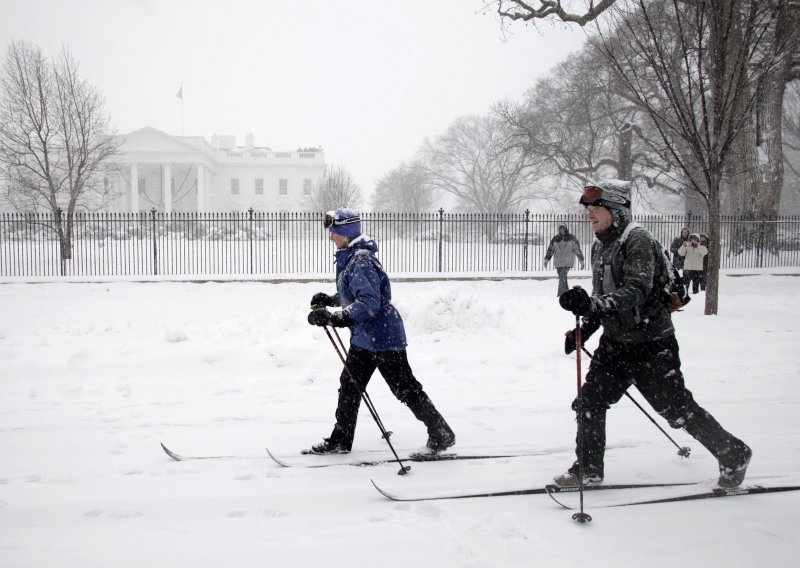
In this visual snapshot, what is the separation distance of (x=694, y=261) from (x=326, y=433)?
12.1 meters

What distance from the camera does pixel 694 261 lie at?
45.8 feet

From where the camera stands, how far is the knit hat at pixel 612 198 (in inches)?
136

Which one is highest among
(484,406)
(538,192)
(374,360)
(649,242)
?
(538,192)

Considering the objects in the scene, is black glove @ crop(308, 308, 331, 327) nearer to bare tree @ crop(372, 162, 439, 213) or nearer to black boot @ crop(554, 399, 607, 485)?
black boot @ crop(554, 399, 607, 485)

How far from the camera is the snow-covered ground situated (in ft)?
9.89

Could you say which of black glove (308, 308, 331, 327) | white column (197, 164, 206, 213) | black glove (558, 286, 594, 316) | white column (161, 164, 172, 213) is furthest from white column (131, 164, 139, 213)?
black glove (558, 286, 594, 316)

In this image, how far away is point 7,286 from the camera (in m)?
15.2

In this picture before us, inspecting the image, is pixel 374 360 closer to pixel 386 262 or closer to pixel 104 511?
pixel 104 511

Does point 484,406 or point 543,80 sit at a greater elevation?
point 543,80

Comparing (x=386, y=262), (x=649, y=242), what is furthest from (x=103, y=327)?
(x=386, y=262)

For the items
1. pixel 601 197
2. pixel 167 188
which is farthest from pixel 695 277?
pixel 167 188

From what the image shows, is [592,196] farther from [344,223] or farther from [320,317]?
[320,317]

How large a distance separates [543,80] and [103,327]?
28.0 metres

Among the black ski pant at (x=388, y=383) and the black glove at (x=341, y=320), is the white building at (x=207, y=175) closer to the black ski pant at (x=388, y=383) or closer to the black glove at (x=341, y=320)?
the black ski pant at (x=388, y=383)
